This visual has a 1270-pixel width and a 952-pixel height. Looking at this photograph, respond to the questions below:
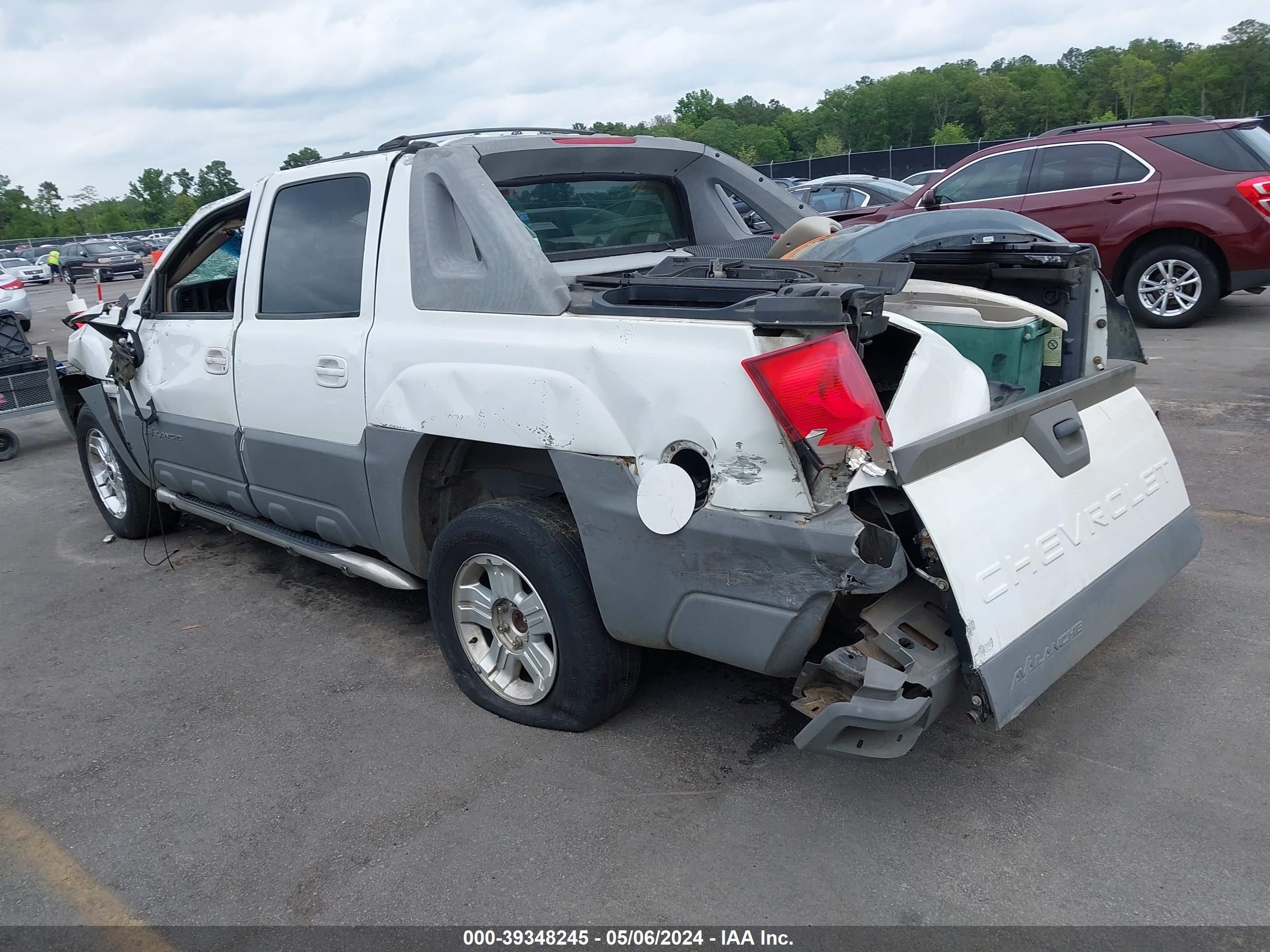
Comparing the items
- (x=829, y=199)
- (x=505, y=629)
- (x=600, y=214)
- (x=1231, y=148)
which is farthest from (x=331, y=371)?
(x=829, y=199)

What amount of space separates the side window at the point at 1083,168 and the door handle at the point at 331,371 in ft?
28.3

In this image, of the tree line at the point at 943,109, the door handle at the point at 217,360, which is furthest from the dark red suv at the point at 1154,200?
the tree line at the point at 943,109

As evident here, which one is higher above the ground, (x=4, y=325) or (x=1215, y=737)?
(x=4, y=325)

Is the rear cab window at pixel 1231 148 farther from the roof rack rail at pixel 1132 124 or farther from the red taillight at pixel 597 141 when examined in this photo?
the red taillight at pixel 597 141

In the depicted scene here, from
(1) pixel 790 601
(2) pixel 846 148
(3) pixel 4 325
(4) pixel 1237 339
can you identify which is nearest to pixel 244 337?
(1) pixel 790 601

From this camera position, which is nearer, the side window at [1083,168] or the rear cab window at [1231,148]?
the rear cab window at [1231,148]

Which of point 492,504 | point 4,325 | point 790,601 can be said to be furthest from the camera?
point 4,325

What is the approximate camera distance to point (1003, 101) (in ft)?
302

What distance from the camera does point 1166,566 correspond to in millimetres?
3387

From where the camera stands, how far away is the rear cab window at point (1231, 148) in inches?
355

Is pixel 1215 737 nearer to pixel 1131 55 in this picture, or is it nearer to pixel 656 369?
pixel 656 369

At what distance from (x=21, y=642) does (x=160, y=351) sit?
1492mm

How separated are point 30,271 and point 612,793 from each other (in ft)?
135

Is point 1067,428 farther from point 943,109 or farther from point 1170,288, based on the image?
point 943,109
